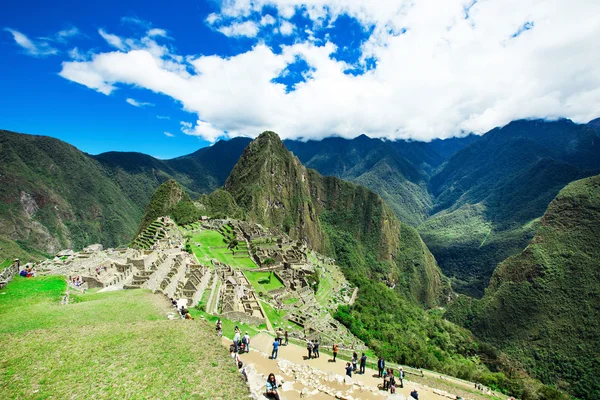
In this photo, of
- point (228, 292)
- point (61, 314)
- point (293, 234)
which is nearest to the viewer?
point (61, 314)

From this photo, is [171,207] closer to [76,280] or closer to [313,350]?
[76,280]

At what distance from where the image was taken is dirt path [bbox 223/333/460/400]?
51.0 ft

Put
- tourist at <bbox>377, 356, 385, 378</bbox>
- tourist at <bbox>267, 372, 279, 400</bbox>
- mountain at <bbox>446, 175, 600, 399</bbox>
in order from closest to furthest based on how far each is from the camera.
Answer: tourist at <bbox>267, 372, 279, 400</bbox> < tourist at <bbox>377, 356, 385, 378</bbox> < mountain at <bbox>446, 175, 600, 399</bbox>

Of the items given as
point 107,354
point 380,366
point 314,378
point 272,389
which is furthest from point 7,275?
point 380,366

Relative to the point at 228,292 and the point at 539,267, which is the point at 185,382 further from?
the point at 539,267

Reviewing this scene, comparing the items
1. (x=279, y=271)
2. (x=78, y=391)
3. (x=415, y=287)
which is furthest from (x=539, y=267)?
(x=78, y=391)

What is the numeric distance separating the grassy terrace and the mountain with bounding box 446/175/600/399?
323 ft

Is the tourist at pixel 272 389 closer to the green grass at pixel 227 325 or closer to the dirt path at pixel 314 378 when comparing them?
the dirt path at pixel 314 378

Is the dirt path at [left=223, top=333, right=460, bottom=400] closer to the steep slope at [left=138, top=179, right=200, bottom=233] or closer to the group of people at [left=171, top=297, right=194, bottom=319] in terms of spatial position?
the group of people at [left=171, top=297, right=194, bottom=319]

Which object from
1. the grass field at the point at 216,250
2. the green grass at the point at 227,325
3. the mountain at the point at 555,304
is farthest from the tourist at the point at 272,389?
the mountain at the point at 555,304

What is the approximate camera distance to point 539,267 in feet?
362

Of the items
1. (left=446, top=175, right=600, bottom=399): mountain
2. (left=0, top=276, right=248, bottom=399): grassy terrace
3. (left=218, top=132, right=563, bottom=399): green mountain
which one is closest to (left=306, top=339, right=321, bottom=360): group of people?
(left=0, top=276, right=248, bottom=399): grassy terrace

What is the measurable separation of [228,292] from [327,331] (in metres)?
14.8

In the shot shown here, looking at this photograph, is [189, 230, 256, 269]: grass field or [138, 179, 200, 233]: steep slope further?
[138, 179, 200, 233]: steep slope
